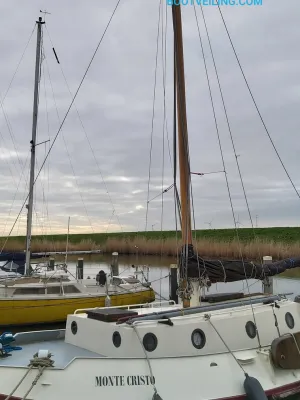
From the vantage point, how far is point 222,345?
31.2 feet

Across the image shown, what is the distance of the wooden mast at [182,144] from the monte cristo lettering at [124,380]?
3062 mm

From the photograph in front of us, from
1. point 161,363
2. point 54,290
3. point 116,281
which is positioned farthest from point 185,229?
point 116,281

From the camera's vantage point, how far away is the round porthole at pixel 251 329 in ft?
32.9

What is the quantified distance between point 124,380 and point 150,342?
1.00 m

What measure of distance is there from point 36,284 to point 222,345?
1159 centimetres

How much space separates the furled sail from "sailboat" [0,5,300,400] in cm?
4

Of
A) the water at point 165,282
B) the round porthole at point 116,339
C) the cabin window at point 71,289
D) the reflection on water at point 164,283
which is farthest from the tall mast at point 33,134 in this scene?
the round porthole at point 116,339

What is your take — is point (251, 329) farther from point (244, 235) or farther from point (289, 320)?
point (244, 235)

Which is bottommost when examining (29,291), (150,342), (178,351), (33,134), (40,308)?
(178,351)

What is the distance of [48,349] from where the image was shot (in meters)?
10.2

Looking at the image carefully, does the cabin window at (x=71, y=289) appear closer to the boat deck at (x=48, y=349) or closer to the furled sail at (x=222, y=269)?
the boat deck at (x=48, y=349)

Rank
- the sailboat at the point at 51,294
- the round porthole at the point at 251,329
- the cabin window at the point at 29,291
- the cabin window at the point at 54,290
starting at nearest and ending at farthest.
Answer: the round porthole at the point at 251,329, the sailboat at the point at 51,294, the cabin window at the point at 29,291, the cabin window at the point at 54,290

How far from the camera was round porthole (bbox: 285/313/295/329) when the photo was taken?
1089 cm

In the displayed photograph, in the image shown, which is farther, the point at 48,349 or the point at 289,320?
the point at 289,320
